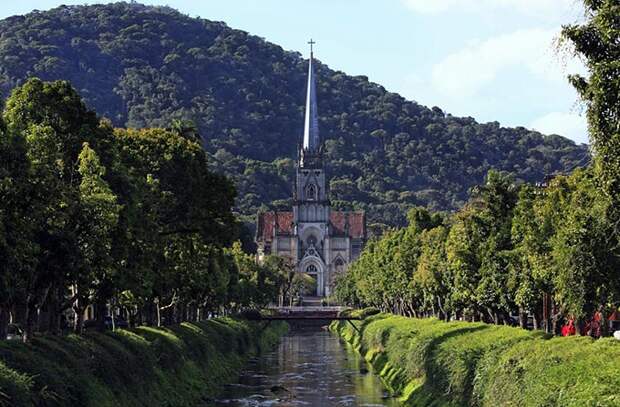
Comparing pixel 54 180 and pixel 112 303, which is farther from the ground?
pixel 54 180

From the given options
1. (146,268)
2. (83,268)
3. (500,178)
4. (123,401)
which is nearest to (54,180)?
(83,268)

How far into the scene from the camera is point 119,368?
48281 millimetres

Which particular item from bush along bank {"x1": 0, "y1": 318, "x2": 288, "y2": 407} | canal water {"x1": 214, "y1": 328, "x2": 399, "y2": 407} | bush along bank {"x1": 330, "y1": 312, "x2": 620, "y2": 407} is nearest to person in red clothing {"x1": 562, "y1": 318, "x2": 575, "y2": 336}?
bush along bank {"x1": 330, "y1": 312, "x2": 620, "y2": 407}

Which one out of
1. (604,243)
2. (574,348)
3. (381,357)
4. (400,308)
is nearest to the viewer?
(574,348)

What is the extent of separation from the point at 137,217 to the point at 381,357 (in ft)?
128

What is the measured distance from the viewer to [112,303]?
211ft

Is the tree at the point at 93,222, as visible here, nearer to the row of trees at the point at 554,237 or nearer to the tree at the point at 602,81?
the row of trees at the point at 554,237

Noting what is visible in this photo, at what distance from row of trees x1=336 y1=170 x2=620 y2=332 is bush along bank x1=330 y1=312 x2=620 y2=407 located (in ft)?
8.67

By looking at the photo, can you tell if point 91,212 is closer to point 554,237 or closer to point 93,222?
point 93,222

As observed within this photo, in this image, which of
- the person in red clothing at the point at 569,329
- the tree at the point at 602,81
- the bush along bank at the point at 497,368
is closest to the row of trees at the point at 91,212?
the bush along bank at the point at 497,368

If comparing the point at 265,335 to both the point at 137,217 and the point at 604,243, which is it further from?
the point at 604,243

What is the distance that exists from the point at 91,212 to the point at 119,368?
7.57m

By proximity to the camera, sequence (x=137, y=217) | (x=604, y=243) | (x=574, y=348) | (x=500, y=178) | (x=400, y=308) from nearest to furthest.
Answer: (x=574, y=348) < (x=604, y=243) < (x=137, y=217) < (x=500, y=178) < (x=400, y=308)

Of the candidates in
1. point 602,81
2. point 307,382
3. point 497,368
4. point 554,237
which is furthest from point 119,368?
point 307,382
